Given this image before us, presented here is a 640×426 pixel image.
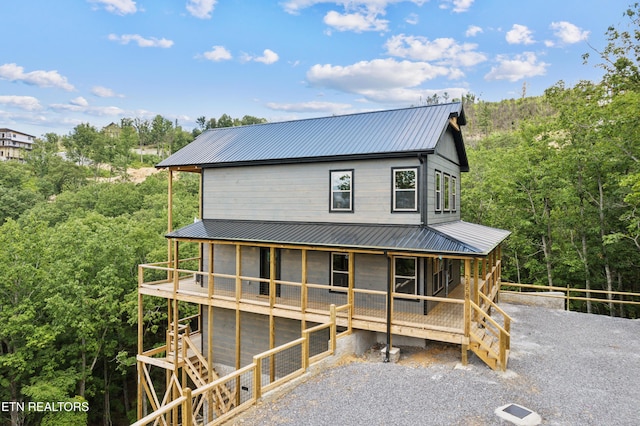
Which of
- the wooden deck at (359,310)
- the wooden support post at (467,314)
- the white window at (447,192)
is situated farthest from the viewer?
the white window at (447,192)

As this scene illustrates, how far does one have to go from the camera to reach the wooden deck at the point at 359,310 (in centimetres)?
960

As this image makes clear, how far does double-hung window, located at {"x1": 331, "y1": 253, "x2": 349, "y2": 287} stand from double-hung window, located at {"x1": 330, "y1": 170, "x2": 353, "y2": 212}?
1574 mm

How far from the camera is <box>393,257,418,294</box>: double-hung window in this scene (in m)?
11.4

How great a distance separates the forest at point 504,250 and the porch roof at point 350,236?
28.1ft

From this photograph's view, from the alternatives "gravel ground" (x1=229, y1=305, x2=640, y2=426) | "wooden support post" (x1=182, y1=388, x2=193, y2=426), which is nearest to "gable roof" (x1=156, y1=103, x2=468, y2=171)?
"gravel ground" (x1=229, y1=305, x2=640, y2=426)

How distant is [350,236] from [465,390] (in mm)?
5049

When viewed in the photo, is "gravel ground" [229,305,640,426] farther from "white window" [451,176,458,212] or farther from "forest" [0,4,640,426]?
"forest" [0,4,640,426]

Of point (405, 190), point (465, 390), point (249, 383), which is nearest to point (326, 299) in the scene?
point (249, 383)

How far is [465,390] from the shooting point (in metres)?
7.61

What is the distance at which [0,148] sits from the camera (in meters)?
104

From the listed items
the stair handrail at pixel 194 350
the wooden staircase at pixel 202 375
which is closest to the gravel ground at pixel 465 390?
the wooden staircase at pixel 202 375

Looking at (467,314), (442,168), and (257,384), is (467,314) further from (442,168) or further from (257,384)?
(442,168)

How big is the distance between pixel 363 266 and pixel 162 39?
46.5m

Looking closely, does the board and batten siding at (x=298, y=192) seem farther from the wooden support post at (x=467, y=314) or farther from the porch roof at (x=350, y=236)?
the wooden support post at (x=467, y=314)
